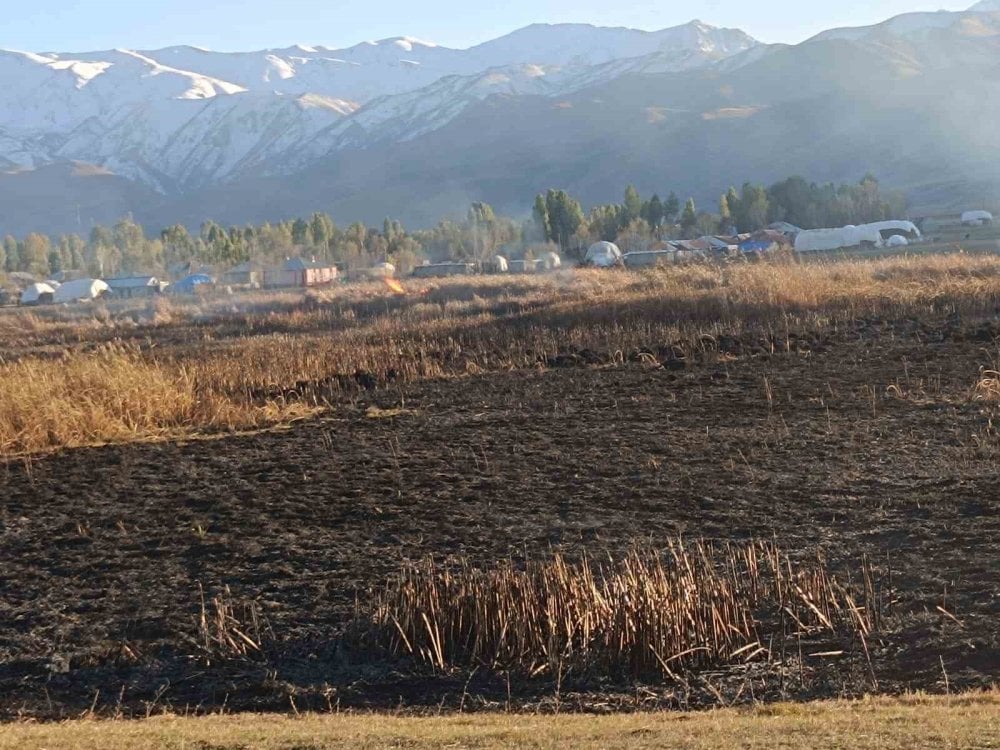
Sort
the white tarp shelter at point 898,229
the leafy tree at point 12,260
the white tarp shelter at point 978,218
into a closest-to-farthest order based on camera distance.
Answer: the white tarp shelter at point 898,229 → the white tarp shelter at point 978,218 → the leafy tree at point 12,260

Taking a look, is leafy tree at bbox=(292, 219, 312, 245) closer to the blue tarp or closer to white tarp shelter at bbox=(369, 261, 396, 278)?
white tarp shelter at bbox=(369, 261, 396, 278)

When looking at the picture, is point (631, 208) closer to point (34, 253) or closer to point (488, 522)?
point (34, 253)

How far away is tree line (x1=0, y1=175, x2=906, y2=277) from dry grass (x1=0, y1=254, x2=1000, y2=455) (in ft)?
200

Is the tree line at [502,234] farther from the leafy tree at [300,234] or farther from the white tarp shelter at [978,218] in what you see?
the white tarp shelter at [978,218]

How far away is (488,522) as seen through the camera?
40.1ft

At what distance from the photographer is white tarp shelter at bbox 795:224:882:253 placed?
7769 cm

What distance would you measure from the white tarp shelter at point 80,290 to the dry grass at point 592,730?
88.1m

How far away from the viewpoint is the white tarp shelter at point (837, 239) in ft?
255

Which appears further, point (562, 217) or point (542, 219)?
point (542, 219)

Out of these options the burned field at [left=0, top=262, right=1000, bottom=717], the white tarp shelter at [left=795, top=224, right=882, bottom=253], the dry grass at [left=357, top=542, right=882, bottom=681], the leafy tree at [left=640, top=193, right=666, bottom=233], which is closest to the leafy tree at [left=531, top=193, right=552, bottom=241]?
the leafy tree at [left=640, top=193, right=666, bottom=233]

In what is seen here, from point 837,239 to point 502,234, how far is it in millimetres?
56865

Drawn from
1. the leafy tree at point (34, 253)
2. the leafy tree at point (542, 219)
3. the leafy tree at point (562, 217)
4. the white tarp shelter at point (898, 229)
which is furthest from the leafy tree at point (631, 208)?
the leafy tree at point (34, 253)

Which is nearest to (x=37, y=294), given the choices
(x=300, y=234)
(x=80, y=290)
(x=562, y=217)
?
(x=80, y=290)

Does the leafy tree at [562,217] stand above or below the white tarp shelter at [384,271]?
above
